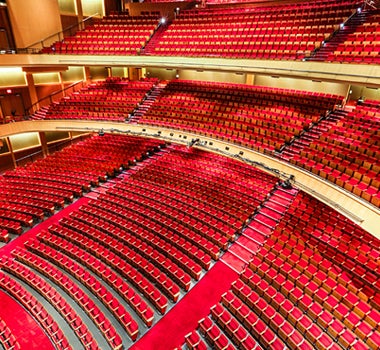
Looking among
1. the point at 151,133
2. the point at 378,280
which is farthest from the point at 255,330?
the point at 151,133

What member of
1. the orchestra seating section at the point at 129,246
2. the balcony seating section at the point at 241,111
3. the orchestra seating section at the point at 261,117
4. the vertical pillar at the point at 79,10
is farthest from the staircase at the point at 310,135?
the vertical pillar at the point at 79,10

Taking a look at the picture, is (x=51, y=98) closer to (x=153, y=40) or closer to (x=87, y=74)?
(x=87, y=74)

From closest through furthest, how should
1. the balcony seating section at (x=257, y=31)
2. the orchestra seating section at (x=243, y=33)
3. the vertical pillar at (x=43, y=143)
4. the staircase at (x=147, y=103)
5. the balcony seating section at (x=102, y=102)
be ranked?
the orchestra seating section at (x=243, y=33)
the balcony seating section at (x=257, y=31)
the staircase at (x=147, y=103)
the balcony seating section at (x=102, y=102)
the vertical pillar at (x=43, y=143)

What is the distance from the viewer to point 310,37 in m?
7.69

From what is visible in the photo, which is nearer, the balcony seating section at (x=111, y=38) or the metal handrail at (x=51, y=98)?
the balcony seating section at (x=111, y=38)

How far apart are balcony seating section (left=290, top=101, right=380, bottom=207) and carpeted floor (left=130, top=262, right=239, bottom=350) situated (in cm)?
247

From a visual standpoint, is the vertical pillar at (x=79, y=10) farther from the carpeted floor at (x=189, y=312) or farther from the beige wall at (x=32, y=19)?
the carpeted floor at (x=189, y=312)

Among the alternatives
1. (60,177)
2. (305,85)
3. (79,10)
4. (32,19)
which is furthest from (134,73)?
(305,85)

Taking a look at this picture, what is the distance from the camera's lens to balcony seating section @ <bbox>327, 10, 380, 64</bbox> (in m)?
5.92

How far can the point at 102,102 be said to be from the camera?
397 inches

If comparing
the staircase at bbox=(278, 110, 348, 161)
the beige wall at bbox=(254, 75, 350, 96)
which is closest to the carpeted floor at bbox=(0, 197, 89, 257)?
the staircase at bbox=(278, 110, 348, 161)

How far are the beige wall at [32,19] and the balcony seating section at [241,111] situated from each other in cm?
448

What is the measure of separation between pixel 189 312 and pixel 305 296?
1.79m

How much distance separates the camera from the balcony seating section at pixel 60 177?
22.5 feet
